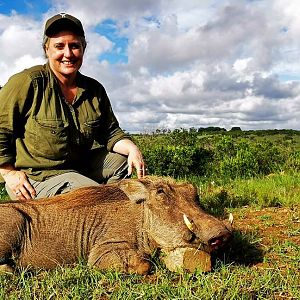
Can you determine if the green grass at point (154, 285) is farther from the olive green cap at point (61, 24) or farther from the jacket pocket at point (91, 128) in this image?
the olive green cap at point (61, 24)

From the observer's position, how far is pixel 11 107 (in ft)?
15.6

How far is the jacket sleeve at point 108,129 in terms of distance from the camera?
5.54 meters

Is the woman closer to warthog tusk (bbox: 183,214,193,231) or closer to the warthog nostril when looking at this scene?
warthog tusk (bbox: 183,214,193,231)

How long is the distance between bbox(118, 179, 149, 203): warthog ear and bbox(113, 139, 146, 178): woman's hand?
0.72 metres

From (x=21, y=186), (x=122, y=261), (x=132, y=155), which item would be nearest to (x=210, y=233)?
(x=122, y=261)

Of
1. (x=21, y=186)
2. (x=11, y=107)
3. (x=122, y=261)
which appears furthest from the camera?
(x=11, y=107)

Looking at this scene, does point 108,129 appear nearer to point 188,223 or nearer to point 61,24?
point 61,24

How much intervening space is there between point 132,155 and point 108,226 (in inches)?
46.8

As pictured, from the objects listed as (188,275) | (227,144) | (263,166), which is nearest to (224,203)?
(188,275)

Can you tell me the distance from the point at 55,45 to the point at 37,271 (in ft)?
7.25

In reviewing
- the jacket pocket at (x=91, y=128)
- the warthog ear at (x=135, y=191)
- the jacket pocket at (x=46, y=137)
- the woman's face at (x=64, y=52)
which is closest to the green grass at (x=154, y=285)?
the warthog ear at (x=135, y=191)

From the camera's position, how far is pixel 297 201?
6730 mm

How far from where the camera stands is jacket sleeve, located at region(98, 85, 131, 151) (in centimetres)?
554

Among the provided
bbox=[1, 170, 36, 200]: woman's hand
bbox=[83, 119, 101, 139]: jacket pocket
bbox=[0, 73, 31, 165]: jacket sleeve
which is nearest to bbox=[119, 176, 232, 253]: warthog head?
bbox=[1, 170, 36, 200]: woman's hand
